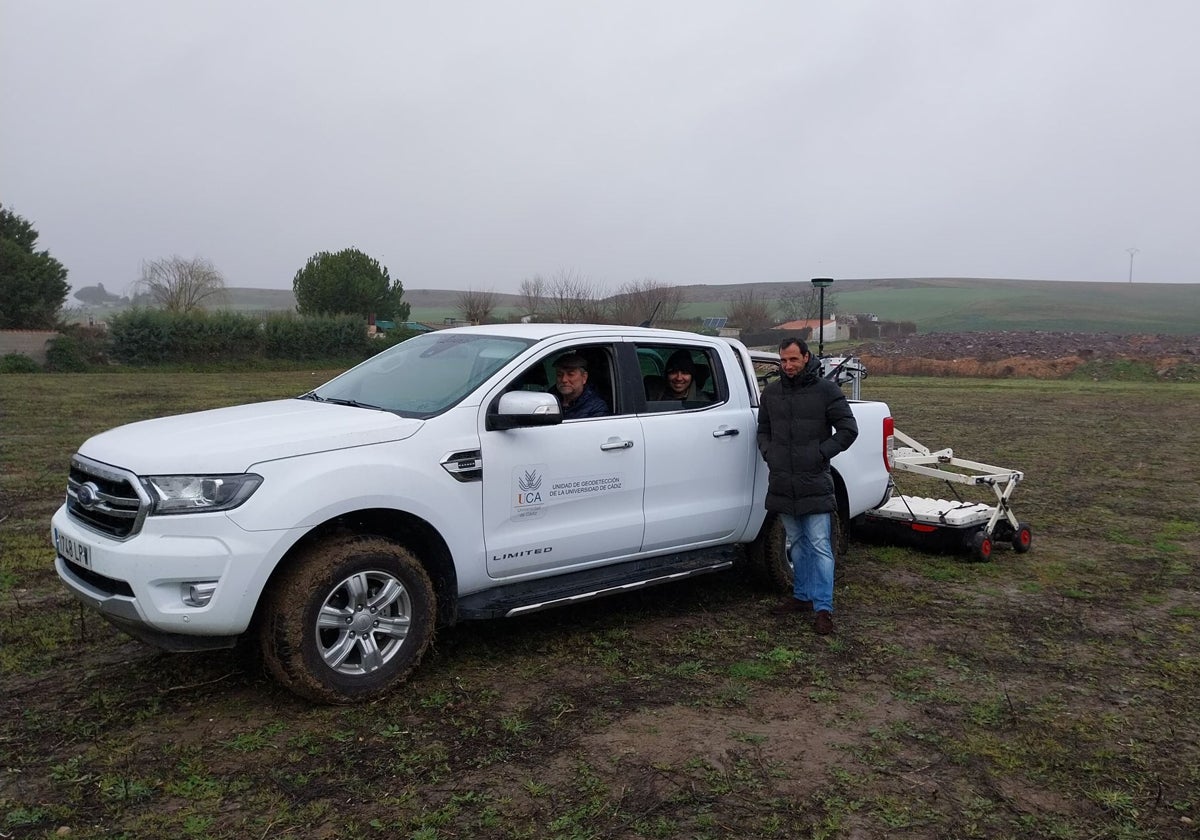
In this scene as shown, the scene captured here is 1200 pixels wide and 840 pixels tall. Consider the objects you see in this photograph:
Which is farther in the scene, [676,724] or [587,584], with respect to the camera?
[587,584]

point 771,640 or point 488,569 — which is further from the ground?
point 488,569

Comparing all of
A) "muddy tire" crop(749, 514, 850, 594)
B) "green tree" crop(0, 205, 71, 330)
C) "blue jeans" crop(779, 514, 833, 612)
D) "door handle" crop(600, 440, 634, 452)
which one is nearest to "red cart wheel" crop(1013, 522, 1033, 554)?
"muddy tire" crop(749, 514, 850, 594)

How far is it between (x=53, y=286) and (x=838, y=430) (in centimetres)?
5091

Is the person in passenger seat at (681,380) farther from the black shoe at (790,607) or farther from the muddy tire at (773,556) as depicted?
the black shoe at (790,607)

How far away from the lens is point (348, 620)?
454 centimetres

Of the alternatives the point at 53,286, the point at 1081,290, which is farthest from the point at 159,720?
the point at 1081,290

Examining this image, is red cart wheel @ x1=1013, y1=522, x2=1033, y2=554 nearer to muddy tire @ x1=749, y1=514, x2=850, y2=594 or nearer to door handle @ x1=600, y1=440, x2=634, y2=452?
muddy tire @ x1=749, y1=514, x2=850, y2=594

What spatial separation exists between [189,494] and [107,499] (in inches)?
19.2

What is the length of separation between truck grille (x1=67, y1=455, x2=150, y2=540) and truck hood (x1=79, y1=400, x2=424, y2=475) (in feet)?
0.17

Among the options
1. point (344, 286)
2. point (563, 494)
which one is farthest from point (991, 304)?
point (563, 494)

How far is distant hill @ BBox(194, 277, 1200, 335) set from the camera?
276 feet

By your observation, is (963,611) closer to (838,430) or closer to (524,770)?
(838,430)

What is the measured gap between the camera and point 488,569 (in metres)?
4.98

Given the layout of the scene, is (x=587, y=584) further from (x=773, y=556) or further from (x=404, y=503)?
(x=773, y=556)
